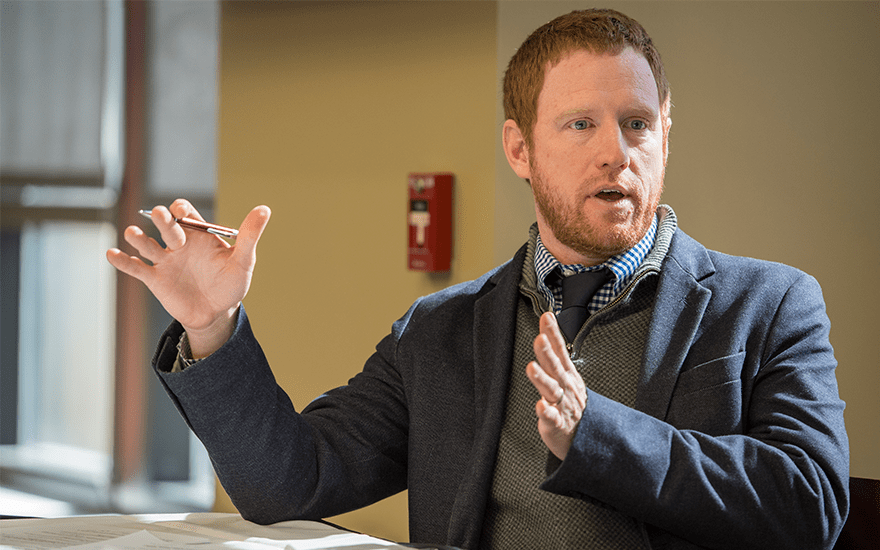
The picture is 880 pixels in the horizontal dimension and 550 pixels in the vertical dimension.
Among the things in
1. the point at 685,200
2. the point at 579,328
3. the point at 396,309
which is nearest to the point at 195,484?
the point at 396,309

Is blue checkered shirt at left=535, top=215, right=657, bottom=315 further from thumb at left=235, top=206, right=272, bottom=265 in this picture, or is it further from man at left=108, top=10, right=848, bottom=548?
thumb at left=235, top=206, right=272, bottom=265

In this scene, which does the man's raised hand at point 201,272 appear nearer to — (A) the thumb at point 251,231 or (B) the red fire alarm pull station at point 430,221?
(A) the thumb at point 251,231

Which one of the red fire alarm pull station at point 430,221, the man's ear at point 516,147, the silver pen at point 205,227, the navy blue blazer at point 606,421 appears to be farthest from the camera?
the red fire alarm pull station at point 430,221

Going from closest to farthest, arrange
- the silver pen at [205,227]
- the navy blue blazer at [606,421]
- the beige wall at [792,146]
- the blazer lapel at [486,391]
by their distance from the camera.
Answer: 1. the navy blue blazer at [606,421]
2. the silver pen at [205,227]
3. the blazer lapel at [486,391]
4. the beige wall at [792,146]

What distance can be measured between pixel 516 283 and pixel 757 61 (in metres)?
1.04

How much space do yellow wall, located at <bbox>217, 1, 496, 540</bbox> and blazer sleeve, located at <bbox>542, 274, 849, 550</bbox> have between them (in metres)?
1.41

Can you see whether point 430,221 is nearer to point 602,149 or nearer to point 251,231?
point 602,149

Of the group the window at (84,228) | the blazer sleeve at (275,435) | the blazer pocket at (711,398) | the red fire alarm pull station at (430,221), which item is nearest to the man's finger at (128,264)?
the blazer sleeve at (275,435)

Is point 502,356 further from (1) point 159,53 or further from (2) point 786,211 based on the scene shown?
(1) point 159,53

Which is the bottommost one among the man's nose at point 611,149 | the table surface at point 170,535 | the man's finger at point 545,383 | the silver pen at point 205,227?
the table surface at point 170,535

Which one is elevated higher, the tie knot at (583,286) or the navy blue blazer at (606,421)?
the tie knot at (583,286)

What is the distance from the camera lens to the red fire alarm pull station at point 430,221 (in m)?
2.49

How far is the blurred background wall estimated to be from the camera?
1.91 meters

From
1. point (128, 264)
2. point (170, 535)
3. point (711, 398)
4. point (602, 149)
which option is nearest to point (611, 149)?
point (602, 149)
